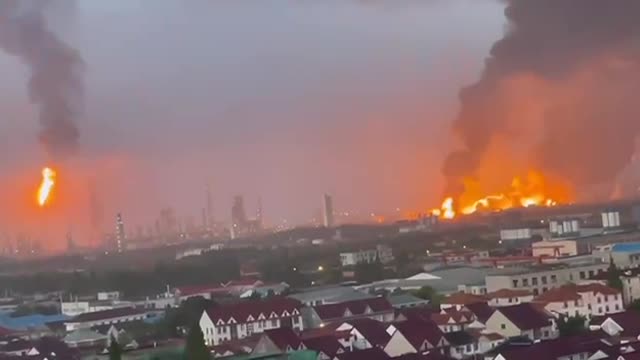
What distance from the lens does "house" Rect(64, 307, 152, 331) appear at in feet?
68.3

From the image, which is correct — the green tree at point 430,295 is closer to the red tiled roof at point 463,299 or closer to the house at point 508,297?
the red tiled roof at point 463,299

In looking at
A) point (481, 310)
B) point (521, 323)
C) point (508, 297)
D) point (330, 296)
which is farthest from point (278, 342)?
point (330, 296)

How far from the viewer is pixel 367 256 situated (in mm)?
31359

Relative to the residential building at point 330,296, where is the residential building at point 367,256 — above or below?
above

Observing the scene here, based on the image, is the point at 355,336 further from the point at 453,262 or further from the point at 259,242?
the point at 259,242

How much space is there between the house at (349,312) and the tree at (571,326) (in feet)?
10.2

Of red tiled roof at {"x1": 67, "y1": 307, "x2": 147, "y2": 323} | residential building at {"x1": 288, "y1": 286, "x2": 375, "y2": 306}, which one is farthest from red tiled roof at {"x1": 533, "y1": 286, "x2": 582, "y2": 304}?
red tiled roof at {"x1": 67, "y1": 307, "x2": 147, "y2": 323}

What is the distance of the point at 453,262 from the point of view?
2670 centimetres

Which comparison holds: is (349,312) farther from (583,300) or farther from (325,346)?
(325,346)

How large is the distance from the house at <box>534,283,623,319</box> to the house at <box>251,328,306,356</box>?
3721 mm

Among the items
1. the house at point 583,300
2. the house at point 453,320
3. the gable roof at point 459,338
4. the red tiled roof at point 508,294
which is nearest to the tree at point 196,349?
the gable roof at point 459,338

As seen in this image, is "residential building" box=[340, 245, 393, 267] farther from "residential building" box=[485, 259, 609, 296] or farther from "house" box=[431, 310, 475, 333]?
"house" box=[431, 310, 475, 333]

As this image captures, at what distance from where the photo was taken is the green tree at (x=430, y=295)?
1823 centimetres

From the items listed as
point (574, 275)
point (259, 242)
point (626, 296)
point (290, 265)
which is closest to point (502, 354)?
point (626, 296)
